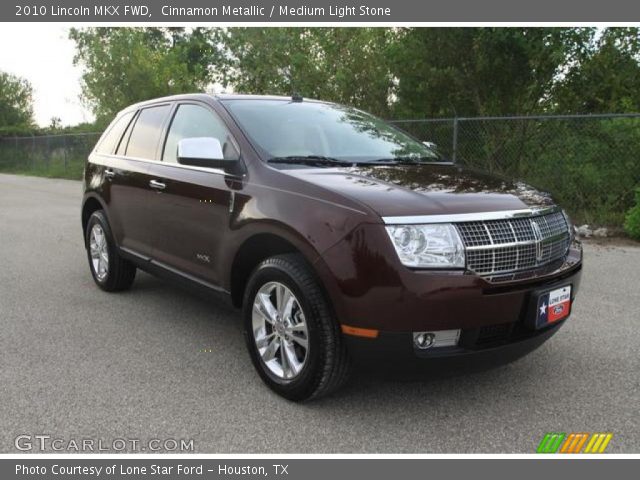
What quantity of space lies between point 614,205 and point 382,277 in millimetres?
7397

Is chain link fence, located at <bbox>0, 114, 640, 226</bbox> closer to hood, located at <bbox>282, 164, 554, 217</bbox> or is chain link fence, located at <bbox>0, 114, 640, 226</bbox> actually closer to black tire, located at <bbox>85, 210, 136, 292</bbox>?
black tire, located at <bbox>85, 210, 136, 292</bbox>

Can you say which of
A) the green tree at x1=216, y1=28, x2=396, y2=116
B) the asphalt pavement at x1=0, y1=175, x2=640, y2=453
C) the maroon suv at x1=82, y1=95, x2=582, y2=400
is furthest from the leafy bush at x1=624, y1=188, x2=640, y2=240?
the green tree at x1=216, y1=28, x2=396, y2=116

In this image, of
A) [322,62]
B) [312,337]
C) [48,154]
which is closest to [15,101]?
[48,154]

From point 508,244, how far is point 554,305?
0.49m

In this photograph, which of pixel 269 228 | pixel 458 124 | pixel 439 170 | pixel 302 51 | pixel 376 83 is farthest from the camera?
pixel 302 51

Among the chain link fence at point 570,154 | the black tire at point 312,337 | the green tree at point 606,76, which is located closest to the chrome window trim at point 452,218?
the black tire at point 312,337

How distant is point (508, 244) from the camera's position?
2.83 metres

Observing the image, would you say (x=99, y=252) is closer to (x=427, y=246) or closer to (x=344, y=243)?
(x=344, y=243)

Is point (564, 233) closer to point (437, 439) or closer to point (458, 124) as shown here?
point (437, 439)

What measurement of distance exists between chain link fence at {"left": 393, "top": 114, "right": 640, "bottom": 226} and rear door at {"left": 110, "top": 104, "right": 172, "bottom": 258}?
494 centimetres

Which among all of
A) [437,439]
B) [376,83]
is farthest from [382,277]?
[376,83]

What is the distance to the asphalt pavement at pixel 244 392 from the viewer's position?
2.86m

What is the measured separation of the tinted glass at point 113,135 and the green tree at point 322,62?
24.5 feet
